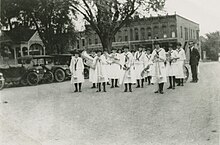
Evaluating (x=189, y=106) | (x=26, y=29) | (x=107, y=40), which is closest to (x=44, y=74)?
(x=107, y=40)

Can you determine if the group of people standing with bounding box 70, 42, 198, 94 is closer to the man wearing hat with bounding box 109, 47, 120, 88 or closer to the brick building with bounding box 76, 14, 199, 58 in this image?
the man wearing hat with bounding box 109, 47, 120, 88

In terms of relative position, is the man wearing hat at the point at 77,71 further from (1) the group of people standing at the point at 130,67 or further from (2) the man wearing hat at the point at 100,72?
(2) the man wearing hat at the point at 100,72

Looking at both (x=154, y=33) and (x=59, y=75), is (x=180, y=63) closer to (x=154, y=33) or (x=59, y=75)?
(x=59, y=75)

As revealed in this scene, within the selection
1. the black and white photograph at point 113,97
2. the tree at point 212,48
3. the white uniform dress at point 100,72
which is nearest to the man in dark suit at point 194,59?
the black and white photograph at point 113,97

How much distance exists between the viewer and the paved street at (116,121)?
238 inches

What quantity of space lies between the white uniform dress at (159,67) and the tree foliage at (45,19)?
628 inches

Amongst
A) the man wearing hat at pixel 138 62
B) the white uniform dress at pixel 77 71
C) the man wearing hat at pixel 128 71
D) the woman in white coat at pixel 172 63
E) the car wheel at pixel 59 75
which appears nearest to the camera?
the man wearing hat at pixel 128 71

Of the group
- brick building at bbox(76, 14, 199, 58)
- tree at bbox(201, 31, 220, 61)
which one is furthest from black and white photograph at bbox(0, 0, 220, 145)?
tree at bbox(201, 31, 220, 61)

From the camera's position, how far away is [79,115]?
8195 millimetres

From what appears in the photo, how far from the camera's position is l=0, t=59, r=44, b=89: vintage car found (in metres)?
17.4

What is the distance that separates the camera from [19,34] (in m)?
37.2

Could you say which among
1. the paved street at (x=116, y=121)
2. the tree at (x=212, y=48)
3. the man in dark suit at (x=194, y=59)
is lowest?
the paved street at (x=116, y=121)

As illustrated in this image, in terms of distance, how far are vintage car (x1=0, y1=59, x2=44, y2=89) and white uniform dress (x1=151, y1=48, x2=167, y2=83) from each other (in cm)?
885

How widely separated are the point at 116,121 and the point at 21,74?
11793 mm
